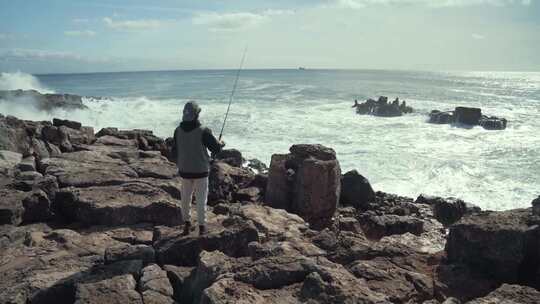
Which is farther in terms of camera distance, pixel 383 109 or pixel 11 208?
pixel 383 109

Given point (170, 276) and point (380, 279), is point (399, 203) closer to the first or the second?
point (380, 279)

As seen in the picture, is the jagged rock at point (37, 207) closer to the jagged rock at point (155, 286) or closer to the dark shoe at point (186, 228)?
the dark shoe at point (186, 228)

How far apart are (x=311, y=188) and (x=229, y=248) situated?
3.79m

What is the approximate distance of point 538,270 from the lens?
522 cm

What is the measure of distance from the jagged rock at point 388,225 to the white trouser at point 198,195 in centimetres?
421

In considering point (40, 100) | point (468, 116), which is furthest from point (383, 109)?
point (40, 100)

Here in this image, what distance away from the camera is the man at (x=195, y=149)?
561cm

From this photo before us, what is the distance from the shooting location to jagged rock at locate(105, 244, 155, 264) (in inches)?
196

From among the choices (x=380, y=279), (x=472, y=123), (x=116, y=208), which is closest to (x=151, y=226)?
(x=116, y=208)

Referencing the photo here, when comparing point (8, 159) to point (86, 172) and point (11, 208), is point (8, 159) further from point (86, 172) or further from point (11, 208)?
point (11, 208)

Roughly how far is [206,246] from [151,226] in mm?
1722

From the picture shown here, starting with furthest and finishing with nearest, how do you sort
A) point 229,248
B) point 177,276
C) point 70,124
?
point 70,124, point 229,248, point 177,276

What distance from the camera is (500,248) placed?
530cm

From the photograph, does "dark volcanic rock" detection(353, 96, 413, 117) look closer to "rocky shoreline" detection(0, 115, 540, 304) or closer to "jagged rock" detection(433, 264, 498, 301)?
"rocky shoreline" detection(0, 115, 540, 304)
